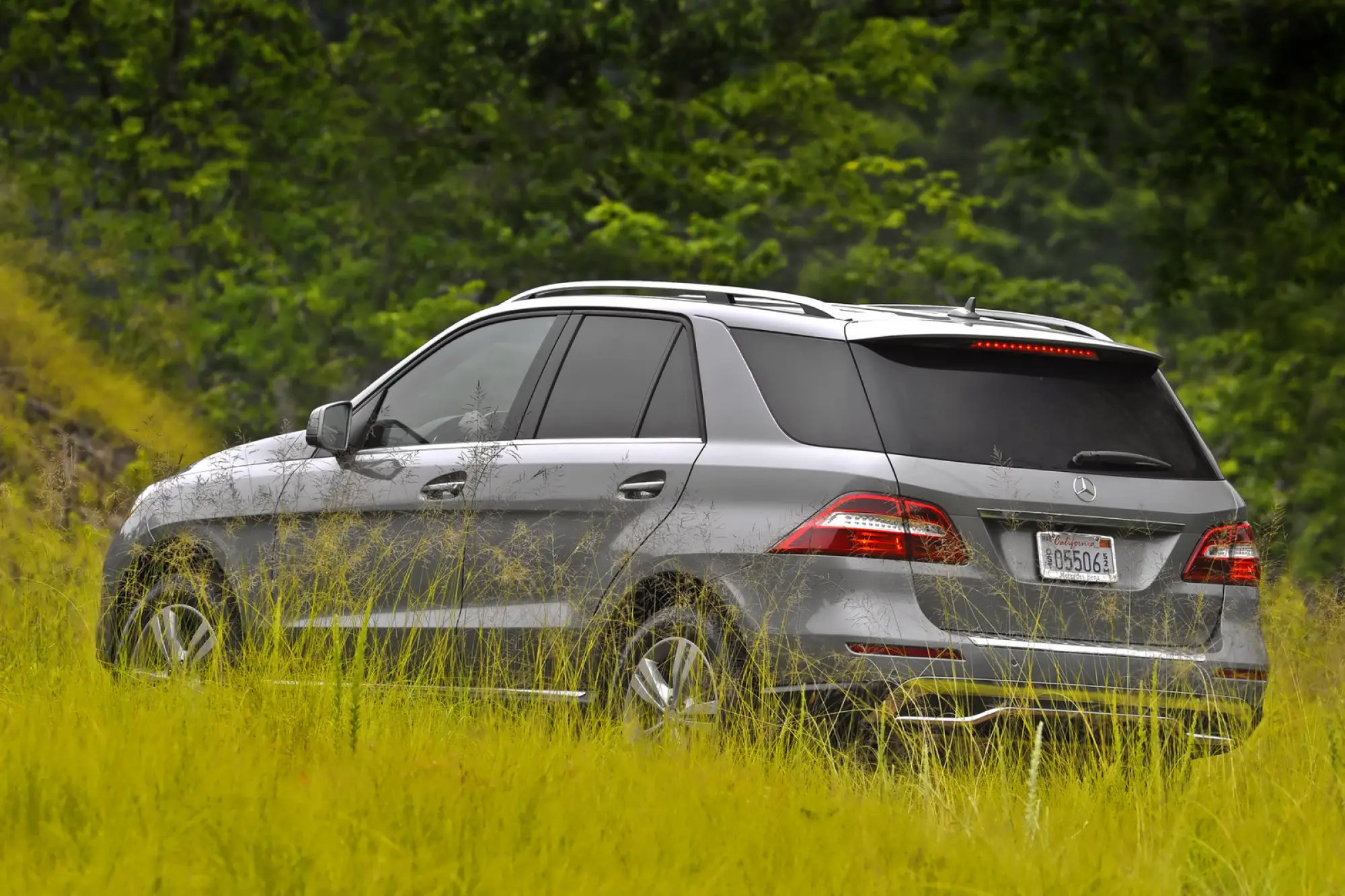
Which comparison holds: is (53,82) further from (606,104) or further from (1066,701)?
(1066,701)

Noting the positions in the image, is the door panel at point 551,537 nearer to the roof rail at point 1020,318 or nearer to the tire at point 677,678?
the tire at point 677,678

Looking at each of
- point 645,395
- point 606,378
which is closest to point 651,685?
point 645,395

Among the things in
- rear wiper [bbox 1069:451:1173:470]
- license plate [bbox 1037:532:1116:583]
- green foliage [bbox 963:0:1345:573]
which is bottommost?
license plate [bbox 1037:532:1116:583]

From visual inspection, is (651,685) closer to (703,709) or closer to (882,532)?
(703,709)

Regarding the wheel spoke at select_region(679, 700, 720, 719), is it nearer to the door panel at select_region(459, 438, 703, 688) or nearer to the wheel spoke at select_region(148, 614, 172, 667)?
the door panel at select_region(459, 438, 703, 688)

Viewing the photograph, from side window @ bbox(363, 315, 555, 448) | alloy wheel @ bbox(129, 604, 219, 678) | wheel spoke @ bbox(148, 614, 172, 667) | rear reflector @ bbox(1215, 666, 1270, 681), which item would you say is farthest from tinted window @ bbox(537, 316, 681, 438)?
rear reflector @ bbox(1215, 666, 1270, 681)

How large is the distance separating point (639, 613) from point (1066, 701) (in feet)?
4.78

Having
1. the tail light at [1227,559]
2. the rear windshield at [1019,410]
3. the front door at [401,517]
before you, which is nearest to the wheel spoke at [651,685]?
the front door at [401,517]

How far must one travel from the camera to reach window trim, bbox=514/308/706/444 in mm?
6109

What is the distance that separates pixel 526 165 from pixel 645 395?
1478 centimetres

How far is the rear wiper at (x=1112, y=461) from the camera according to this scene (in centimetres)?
580

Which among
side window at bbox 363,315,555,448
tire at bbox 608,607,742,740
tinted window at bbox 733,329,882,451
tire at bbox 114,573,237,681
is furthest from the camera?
tire at bbox 114,573,237,681

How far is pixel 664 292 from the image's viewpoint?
23.3 feet

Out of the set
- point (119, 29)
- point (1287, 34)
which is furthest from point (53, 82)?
point (1287, 34)
